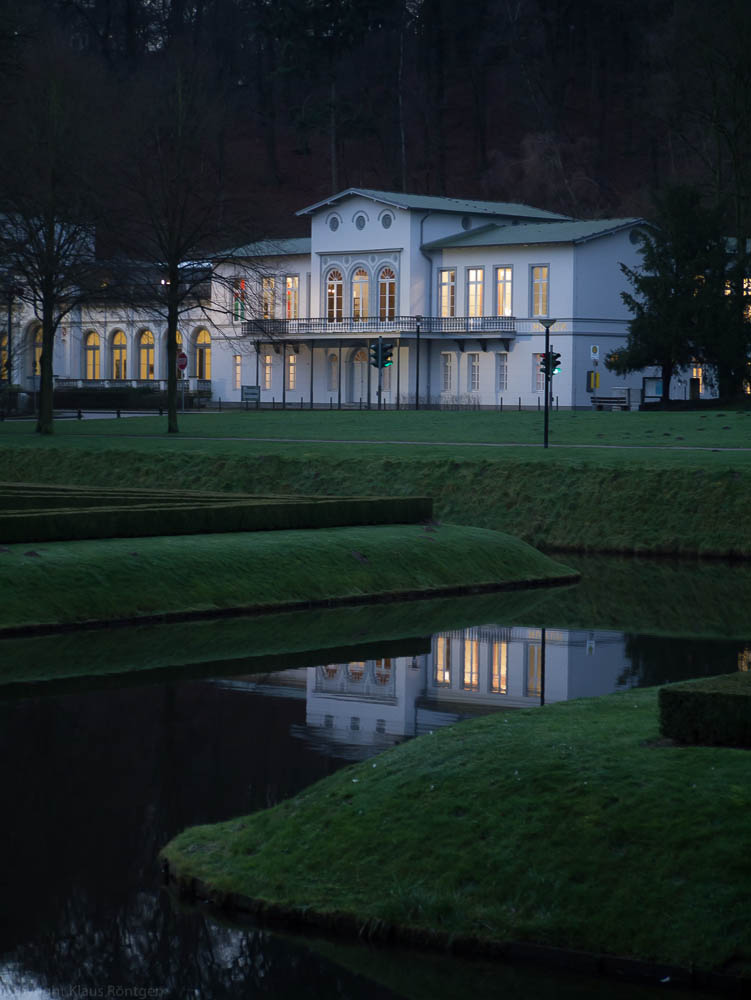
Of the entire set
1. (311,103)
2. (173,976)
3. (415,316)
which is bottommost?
(173,976)

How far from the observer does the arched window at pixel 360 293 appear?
241 feet

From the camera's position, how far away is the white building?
2633 inches

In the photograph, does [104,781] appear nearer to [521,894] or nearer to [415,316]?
[521,894]

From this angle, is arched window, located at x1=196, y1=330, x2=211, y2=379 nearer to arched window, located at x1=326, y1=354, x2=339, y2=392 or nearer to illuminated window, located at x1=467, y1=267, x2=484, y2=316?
arched window, located at x1=326, y1=354, x2=339, y2=392

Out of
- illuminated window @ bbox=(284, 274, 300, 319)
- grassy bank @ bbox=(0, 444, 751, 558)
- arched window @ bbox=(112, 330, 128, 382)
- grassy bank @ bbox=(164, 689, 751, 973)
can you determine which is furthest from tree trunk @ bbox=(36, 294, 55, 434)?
grassy bank @ bbox=(164, 689, 751, 973)

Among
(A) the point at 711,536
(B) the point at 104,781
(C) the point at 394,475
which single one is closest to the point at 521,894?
→ (B) the point at 104,781

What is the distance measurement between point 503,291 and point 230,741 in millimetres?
58738

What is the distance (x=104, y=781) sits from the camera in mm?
11156

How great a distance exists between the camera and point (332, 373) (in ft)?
246

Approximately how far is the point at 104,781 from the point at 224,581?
10122 millimetres

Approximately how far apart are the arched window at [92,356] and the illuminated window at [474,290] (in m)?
23.3

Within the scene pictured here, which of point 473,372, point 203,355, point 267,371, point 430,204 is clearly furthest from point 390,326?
point 203,355

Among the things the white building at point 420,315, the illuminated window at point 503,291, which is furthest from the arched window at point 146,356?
the illuminated window at point 503,291

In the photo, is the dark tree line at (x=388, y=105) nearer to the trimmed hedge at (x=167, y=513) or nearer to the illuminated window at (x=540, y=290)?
the illuminated window at (x=540, y=290)
